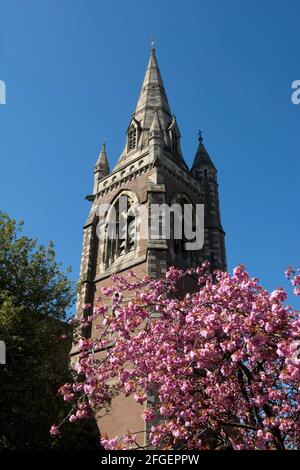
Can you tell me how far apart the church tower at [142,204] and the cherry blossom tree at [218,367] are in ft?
27.3

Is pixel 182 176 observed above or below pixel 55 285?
above

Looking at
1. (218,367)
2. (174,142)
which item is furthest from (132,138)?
(218,367)

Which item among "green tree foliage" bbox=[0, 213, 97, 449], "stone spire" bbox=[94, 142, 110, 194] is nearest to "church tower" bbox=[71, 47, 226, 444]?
"stone spire" bbox=[94, 142, 110, 194]

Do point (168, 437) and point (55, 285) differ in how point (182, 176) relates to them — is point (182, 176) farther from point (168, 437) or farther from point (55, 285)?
point (168, 437)

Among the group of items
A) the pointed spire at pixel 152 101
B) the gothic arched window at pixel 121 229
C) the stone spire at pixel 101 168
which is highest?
the pointed spire at pixel 152 101

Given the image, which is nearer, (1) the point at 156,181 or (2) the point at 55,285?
(2) the point at 55,285

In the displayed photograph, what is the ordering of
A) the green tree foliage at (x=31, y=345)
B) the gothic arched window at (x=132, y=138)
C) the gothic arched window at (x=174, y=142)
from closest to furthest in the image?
the green tree foliage at (x=31, y=345) → the gothic arched window at (x=132, y=138) → the gothic arched window at (x=174, y=142)

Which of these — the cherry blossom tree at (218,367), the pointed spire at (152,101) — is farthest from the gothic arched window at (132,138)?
the cherry blossom tree at (218,367)

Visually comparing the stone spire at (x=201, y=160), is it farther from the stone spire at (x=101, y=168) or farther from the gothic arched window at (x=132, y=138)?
the stone spire at (x=101, y=168)

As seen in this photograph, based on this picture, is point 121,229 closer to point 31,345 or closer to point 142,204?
point 142,204

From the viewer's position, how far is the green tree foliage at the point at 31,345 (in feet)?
42.3

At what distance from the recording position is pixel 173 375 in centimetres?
980
